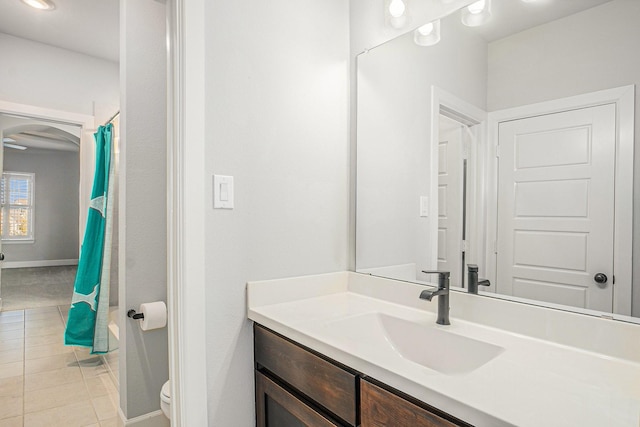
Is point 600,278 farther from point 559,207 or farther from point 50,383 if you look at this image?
point 50,383

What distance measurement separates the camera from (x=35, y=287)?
5.51 metres

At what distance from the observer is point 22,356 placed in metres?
2.91

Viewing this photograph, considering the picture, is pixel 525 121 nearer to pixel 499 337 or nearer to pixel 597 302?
pixel 597 302

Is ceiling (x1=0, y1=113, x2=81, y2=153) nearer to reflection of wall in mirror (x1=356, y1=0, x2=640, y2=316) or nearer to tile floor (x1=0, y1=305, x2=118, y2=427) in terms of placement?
tile floor (x1=0, y1=305, x2=118, y2=427)

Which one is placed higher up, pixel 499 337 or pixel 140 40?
pixel 140 40

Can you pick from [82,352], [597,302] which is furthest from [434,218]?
[82,352]

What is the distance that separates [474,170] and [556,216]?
30cm

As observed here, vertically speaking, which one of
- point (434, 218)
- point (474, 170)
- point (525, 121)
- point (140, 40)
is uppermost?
point (140, 40)

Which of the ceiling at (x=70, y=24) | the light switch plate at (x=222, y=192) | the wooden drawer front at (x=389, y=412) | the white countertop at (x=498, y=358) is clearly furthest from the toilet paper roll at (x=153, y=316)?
the ceiling at (x=70, y=24)

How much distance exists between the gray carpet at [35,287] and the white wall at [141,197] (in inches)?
137

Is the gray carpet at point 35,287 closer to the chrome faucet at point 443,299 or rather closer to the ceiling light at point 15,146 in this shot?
the ceiling light at point 15,146

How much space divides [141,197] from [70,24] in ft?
7.13

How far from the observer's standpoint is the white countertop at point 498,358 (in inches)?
24.8

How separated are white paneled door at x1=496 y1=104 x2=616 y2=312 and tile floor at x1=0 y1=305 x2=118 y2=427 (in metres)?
2.37
